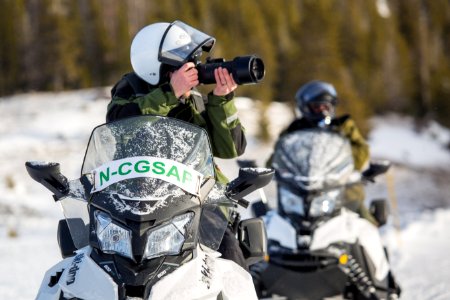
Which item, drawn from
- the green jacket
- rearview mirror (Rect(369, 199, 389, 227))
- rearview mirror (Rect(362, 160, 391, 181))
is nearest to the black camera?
the green jacket

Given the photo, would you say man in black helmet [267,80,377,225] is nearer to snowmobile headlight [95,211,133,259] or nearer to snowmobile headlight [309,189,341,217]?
snowmobile headlight [309,189,341,217]

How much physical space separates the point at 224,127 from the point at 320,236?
1.84m

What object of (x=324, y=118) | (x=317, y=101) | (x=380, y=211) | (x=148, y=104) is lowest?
(x=380, y=211)

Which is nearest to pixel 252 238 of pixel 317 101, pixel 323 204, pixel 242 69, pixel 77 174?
pixel 242 69

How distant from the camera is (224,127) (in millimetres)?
3666

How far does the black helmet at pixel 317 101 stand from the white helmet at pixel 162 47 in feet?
9.50

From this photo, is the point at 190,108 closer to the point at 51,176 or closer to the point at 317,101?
the point at 51,176

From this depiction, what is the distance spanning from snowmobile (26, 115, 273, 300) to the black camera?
34 cm

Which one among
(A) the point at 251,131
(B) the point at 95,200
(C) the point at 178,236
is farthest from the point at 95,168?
(A) the point at 251,131

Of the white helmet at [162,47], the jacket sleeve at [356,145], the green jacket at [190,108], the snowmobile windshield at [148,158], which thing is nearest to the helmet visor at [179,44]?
the white helmet at [162,47]

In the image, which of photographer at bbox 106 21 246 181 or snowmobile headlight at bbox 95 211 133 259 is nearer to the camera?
snowmobile headlight at bbox 95 211 133 259

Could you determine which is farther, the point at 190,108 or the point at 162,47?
the point at 190,108

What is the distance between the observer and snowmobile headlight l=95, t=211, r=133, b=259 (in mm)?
2662

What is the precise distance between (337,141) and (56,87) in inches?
1730
